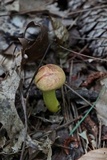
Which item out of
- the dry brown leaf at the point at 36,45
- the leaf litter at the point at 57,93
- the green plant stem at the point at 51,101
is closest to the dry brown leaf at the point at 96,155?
the leaf litter at the point at 57,93

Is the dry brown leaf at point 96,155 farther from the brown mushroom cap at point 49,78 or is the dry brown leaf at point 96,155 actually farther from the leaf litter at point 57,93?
the brown mushroom cap at point 49,78

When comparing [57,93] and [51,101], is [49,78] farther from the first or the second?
[57,93]

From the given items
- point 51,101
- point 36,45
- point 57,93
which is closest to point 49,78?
point 51,101

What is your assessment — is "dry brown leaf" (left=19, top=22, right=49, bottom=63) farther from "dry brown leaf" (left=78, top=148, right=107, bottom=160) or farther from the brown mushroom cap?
"dry brown leaf" (left=78, top=148, right=107, bottom=160)

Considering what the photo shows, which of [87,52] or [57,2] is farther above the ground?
[57,2]

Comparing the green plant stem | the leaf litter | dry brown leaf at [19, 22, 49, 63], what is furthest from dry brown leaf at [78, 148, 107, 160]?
dry brown leaf at [19, 22, 49, 63]

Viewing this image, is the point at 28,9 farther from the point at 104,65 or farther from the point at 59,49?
the point at 104,65

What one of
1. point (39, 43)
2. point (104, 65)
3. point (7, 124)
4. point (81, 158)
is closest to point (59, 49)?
point (39, 43)

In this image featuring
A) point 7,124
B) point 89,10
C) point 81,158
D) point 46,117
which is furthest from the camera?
point 89,10
